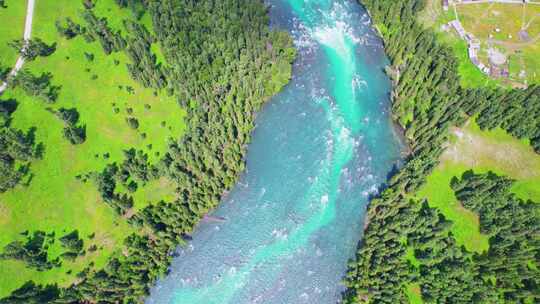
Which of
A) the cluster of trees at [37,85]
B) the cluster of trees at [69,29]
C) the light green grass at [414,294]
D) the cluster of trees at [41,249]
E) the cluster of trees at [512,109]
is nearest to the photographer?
the cluster of trees at [41,249]

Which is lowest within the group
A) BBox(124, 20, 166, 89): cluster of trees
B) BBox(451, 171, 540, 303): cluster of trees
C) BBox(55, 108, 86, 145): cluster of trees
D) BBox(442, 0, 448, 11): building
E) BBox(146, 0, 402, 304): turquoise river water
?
BBox(451, 171, 540, 303): cluster of trees

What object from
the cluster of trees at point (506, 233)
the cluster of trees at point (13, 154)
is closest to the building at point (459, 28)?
the cluster of trees at point (506, 233)

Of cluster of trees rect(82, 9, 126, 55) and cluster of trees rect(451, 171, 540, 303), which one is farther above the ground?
cluster of trees rect(82, 9, 126, 55)

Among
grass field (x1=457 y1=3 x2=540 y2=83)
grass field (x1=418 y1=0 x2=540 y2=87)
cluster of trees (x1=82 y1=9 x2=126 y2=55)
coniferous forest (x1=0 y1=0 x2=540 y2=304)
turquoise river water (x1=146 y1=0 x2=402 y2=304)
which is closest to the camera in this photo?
coniferous forest (x1=0 y1=0 x2=540 y2=304)

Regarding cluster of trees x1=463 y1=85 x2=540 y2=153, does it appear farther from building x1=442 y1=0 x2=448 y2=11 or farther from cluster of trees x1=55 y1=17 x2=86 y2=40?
cluster of trees x1=55 y1=17 x2=86 y2=40

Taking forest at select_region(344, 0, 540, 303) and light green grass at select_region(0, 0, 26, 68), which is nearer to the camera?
forest at select_region(344, 0, 540, 303)

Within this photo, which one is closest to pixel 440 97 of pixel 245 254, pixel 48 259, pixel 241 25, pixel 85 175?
pixel 241 25

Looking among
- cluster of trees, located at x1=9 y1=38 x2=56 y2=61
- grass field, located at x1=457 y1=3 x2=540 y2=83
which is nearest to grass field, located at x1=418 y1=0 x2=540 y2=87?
grass field, located at x1=457 y1=3 x2=540 y2=83

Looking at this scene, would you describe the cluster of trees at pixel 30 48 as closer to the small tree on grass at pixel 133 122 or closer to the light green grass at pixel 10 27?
the light green grass at pixel 10 27
